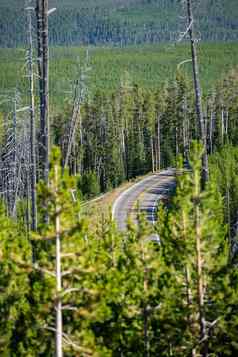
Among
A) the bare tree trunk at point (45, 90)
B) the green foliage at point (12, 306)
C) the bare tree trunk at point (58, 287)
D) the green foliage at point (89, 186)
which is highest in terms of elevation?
the bare tree trunk at point (45, 90)

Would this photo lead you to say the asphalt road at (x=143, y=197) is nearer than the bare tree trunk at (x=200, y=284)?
No

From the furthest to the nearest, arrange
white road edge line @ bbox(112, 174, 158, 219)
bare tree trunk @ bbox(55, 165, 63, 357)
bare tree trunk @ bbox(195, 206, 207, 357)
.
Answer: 1. white road edge line @ bbox(112, 174, 158, 219)
2. bare tree trunk @ bbox(195, 206, 207, 357)
3. bare tree trunk @ bbox(55, 165, 63, 357)

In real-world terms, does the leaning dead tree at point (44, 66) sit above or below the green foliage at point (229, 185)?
above

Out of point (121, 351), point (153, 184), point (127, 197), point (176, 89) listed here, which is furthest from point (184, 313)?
A: point (176, 89)

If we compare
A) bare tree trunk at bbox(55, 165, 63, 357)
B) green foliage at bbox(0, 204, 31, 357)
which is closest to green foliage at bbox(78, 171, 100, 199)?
green foliage at bbox(0, 204, 31, 357)

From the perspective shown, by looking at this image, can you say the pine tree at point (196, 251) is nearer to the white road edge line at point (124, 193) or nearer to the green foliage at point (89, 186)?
the white road edge line at point (124, 193)

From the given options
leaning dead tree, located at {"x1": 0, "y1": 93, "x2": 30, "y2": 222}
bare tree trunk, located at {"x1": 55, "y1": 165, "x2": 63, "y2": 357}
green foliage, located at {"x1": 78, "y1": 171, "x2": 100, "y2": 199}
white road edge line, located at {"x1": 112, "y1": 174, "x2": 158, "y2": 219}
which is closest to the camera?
bare tree trunk, located at {"x1": 55, "y1": 165, "x2": 63, "y2": 357}

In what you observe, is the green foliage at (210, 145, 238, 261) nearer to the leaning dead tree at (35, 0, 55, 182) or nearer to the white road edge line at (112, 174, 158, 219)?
the white road edge line at (112, 174, 158, 219)

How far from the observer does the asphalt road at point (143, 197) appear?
42984mm

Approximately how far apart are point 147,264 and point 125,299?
1.03 m

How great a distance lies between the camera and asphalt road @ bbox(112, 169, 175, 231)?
42984 mm

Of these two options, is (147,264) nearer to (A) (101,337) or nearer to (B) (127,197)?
(A) (101,337)

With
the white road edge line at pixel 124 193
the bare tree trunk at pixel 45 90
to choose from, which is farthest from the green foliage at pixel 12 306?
the white road edge line at pixel 124 193

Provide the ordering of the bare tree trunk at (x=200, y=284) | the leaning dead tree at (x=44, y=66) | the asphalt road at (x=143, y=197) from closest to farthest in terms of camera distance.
Result: the leaning dead tree at (x=44, y=66)
the bare tree trunk at (x=200, y=284)
the asphalt road at (x=143, y=197)
